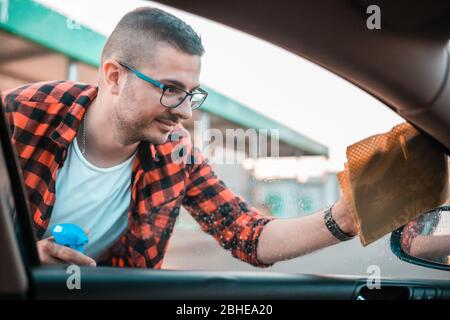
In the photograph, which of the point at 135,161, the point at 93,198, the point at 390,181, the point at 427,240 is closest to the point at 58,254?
the point at 93,198

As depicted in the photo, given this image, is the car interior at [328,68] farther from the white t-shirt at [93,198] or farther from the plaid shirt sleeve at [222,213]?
the white t-shirt at [93,198]

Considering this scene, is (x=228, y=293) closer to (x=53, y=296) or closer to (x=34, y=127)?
(x=53, y=296)

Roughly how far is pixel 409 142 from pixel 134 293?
0.88 m

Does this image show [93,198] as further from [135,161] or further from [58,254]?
[58,254]

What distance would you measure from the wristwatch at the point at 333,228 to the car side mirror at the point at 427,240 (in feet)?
0.51

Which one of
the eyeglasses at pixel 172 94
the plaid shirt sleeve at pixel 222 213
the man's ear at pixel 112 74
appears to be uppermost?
the man's ear at pixel 112 74

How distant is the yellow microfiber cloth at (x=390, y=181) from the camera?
133cm

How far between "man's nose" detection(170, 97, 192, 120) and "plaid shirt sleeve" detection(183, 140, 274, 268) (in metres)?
0.35

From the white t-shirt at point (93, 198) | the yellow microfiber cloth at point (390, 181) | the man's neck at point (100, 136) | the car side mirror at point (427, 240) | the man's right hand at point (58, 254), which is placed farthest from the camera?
the man's neck at point (100, 136)

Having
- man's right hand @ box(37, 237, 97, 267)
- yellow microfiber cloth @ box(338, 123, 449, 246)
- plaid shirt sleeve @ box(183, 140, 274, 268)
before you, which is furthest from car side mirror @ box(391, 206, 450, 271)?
man's right hand @ box(37, 237, 97, 267)

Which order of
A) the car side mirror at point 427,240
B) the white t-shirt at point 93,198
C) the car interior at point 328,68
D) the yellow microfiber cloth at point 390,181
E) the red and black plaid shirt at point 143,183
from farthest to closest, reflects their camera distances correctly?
the white t-shirt at point 93,198 < the red and black plaid shirt at point 143,183 < the car side mirror at point 427,240 < the yellow microfiber cloth at point 390,181 < the car interior at point 328,68

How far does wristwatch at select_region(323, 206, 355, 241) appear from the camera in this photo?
1530mm

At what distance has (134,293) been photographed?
3.34ft

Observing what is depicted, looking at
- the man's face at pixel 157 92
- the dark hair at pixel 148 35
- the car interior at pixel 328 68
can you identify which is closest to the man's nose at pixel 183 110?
the man's face at pixel 157 92
